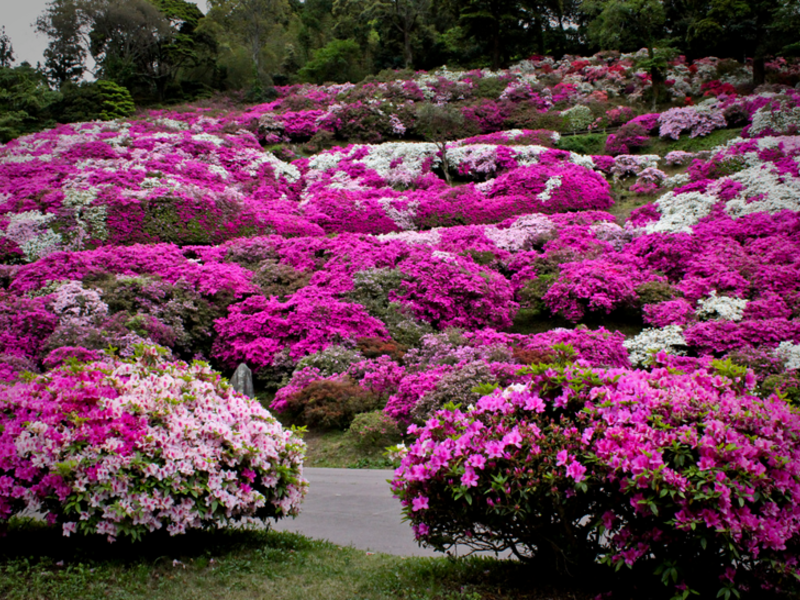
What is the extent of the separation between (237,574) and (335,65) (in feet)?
141

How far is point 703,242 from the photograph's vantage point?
1227 cm

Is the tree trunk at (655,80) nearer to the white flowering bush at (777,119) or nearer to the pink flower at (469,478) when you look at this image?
the white flowering bush at (777,119)

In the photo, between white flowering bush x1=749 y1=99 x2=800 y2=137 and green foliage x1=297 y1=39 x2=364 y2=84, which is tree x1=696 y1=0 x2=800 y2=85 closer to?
white flowering bush x1=749 y1=99 x2=800 y2=137

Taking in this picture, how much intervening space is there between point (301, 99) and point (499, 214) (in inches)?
701

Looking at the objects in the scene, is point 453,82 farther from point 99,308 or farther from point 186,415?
point 186,415

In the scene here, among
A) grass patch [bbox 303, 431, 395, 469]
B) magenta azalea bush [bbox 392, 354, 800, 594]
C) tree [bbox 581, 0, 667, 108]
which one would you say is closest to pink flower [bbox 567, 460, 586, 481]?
magenta azalea bush [bbox 392, 354, 800, 594]

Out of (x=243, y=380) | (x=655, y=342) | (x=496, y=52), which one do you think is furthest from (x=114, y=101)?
(x=655, y=342)

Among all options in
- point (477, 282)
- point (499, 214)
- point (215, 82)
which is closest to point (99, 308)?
point (477, 282)

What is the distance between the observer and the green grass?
3338 mm

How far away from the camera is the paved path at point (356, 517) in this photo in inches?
178

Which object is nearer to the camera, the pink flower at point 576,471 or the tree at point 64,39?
the pink flower at point 576,471

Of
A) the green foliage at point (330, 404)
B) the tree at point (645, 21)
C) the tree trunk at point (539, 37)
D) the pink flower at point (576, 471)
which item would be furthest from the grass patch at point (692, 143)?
the tree trunk at point (539, 37)

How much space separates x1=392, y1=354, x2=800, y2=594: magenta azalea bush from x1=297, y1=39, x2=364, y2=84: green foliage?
41.1 meters

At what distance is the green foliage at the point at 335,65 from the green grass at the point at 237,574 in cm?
4080
